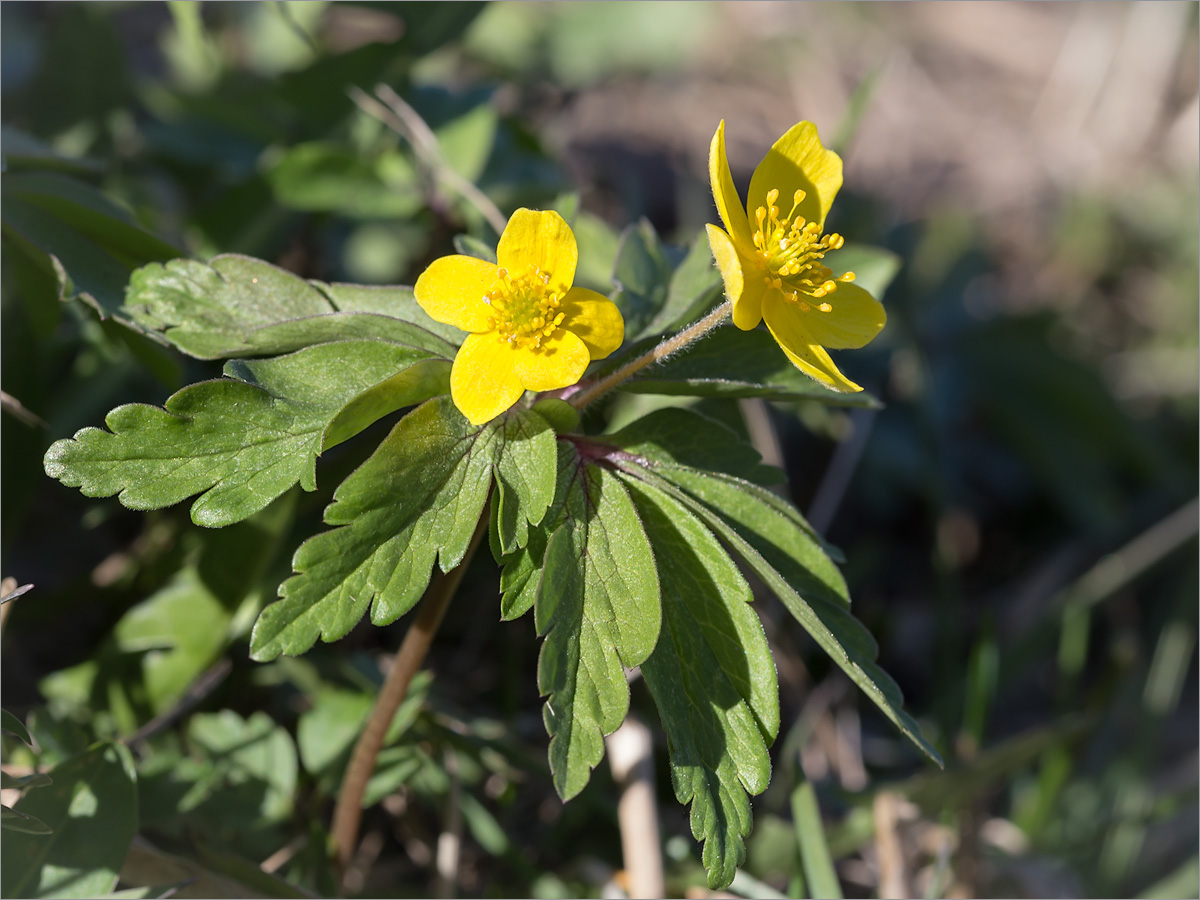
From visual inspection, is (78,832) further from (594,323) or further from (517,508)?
(594,323)

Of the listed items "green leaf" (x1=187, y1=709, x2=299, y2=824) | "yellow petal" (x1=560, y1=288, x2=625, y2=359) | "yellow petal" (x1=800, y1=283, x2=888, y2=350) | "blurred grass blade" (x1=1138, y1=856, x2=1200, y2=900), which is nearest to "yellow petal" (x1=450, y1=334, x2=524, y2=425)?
"yellow petal" (x1=560, y1=288, x2=625, y2=359)

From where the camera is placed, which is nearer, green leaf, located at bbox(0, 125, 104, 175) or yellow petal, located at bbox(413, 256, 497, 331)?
yellow petal, located at bbox(413, 256, 497, 331)

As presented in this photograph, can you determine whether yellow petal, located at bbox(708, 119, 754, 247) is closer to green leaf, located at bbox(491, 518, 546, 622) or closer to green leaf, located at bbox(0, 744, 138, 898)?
green leaf, located at bbox(491, 518, 546, 622)

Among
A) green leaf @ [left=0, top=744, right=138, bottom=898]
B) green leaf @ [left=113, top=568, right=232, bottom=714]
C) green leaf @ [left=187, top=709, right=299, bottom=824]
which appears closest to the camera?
green leaf @ [left=0, top=744, right=138, bottom=898]

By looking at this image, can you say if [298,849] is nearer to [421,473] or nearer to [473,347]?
[421,473]

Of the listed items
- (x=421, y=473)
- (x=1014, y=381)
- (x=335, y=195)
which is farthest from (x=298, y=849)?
(x=1014, y=381)
